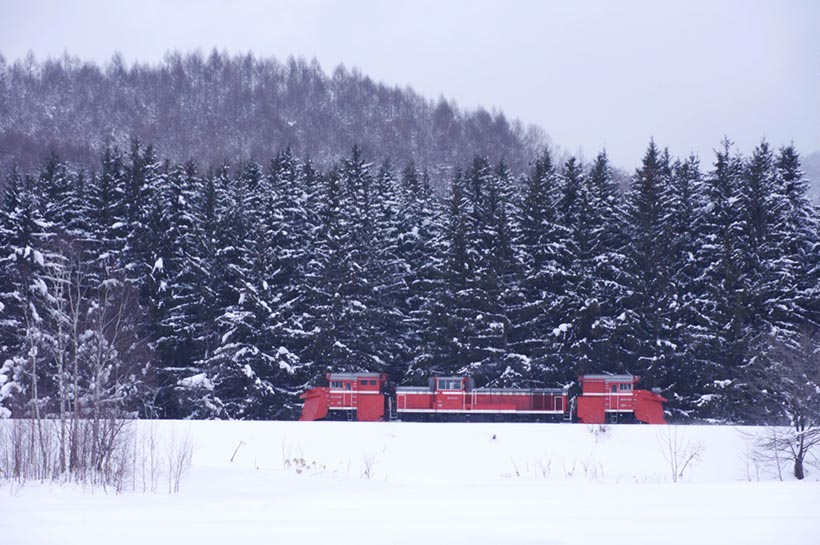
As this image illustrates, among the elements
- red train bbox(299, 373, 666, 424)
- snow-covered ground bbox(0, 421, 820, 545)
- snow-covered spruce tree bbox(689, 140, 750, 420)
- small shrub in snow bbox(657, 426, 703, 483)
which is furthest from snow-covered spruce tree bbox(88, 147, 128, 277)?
snow-covered spruce tree bbox(689, 140, 750, 420)

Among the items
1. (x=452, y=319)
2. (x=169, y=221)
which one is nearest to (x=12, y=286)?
(x=169, y=221)

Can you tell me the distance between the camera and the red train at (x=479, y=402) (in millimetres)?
31375

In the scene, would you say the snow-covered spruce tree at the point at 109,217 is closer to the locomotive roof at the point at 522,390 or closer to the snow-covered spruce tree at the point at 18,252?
the snow-covered spruce tree at the point at 18,252

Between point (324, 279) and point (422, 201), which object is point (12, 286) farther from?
point (422, 201)

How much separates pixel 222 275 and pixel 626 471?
24.6m

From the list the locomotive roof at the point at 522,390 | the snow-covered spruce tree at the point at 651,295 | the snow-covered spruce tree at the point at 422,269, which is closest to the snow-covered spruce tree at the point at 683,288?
the snow-covered spruce tree at the point at 651,295

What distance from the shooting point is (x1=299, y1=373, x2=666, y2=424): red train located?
31375mm

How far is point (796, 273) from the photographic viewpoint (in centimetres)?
3572

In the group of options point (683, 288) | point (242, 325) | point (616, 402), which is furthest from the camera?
point (683, 288)

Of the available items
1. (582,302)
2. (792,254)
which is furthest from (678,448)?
(792,254)

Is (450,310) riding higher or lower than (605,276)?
lower

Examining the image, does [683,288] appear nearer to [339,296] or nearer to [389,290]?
[389,290]

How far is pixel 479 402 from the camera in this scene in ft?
108

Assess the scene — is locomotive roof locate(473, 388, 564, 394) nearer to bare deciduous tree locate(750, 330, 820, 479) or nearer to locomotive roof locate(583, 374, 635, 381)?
locomotive roof locate(583, 374, 635, 381)
